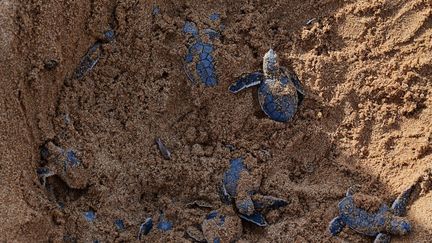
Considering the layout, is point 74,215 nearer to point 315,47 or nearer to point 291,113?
point 291,113

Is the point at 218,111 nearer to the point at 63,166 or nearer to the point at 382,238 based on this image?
the point at 63,166

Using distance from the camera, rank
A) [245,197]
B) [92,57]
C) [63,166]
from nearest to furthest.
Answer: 1. [63,166]
2. [245,197]
3. [92,57]

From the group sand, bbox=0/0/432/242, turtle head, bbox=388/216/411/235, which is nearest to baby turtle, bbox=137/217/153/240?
sand, bbox=0/0/432/242

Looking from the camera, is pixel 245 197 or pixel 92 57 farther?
pixel 92 57

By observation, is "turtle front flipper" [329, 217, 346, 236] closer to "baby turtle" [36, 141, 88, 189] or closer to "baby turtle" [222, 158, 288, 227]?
"baby turtle" [222, 158, 288, 227]

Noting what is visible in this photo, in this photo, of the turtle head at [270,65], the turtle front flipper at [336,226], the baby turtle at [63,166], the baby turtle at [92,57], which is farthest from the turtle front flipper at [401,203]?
the baby turtle at [92,57]

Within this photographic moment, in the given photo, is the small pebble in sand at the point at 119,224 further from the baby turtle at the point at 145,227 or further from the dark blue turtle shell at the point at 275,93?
the dark blue turtle shell at the point at 275,93

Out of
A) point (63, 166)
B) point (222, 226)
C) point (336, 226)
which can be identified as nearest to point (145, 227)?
point (222, 226)
